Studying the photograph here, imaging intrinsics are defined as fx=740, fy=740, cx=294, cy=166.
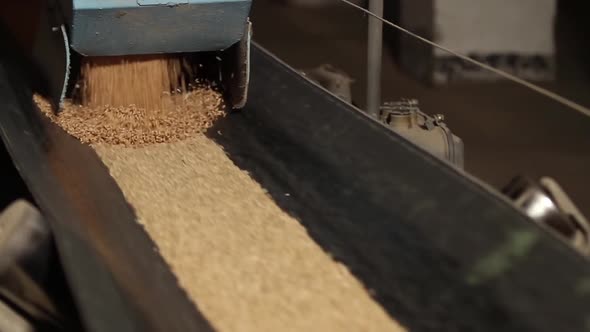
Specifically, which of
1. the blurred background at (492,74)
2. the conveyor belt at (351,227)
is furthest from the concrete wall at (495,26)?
the conveyor belt at (351,227)

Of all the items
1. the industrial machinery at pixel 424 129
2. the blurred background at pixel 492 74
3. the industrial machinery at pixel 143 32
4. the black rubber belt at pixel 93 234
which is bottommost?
the blurred background at pixel 492 74

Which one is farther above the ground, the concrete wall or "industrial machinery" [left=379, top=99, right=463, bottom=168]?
"industrial machinery" [left=379, top=99, right=463, bottom=168]

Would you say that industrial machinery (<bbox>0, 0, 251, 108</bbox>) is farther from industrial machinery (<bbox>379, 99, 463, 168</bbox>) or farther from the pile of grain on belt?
industrial machinery (<bbox>379, 99, 463, 168</bbox>)

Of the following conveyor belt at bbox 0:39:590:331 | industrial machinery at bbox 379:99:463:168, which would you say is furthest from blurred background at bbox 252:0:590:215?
conveyor belt at bbox 0:39:590:331

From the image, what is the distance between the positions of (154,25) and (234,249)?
65 cm

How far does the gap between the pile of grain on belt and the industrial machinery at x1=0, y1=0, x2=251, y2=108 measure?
0.06 metres

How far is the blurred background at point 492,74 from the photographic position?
8.48ft

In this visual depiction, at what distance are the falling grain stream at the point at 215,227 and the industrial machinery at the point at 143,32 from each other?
0.12m

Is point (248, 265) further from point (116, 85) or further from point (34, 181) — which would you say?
point (116, 85)

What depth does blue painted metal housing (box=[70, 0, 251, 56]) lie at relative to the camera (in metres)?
1.68

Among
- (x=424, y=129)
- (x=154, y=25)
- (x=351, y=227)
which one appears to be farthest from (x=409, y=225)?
(x=154, y=25)

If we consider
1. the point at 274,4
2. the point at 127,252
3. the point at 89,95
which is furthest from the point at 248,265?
the point at 274,4

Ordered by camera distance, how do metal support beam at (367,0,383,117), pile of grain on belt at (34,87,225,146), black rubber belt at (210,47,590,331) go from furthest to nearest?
metal support beam at (367,0,383,117), pile of grain on belt at (34,87,225,146), black rubber belt at (210,47,590,331)

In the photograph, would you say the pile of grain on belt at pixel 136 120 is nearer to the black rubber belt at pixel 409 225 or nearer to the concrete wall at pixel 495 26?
the black rubber belt at pixel 409 225
